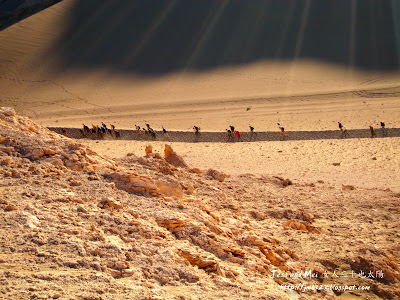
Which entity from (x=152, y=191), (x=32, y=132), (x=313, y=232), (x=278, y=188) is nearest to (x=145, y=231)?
(x=152, y=191)

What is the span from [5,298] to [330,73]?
25.4 metres

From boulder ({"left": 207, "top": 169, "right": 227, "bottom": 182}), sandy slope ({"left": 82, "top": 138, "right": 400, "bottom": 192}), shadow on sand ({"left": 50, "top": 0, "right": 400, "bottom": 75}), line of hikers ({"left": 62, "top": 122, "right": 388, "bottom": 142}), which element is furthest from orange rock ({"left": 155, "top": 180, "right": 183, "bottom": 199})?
shadow on sand ({"left": 50, "top": 0, "right": 400, "bottom": 75})

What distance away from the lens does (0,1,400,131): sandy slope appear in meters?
20.3

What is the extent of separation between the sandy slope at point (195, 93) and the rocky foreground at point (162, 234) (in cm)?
1167

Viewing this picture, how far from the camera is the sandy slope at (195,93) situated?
20281mm

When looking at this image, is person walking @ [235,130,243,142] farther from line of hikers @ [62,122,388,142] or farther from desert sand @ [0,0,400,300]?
desert sand @ [0,0,400,300]

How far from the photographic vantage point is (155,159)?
7.71 meters

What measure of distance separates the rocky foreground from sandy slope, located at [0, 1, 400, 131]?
1167 centimetres

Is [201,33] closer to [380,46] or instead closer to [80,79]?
[80,79]

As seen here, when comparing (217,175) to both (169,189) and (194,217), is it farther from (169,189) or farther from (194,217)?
(194,217)

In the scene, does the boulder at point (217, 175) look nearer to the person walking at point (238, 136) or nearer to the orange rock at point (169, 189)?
the orange rock at point (169, 189)

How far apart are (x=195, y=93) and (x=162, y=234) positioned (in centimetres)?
2081

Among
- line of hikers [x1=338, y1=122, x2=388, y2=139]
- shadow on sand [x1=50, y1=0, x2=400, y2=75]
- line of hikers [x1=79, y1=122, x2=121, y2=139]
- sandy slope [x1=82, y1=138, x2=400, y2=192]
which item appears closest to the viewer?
sandy slope [x1=82, y1=138, x2=400, y2=192]

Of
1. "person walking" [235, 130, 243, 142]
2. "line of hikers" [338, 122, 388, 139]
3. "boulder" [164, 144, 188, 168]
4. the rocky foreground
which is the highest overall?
"line of hikers" [338, 122, 388, 139]
